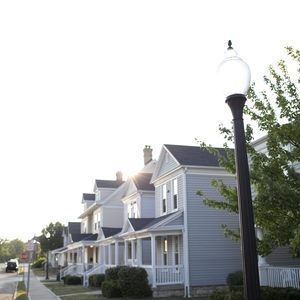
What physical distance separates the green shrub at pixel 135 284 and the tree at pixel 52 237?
66.3 m

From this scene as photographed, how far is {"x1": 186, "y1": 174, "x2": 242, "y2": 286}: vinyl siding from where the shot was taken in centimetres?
2133

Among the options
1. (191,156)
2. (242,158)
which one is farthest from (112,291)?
(242,158)

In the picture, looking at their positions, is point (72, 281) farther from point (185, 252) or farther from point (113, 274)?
point (185, 252)

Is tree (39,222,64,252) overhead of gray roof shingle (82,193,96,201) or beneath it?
beneath

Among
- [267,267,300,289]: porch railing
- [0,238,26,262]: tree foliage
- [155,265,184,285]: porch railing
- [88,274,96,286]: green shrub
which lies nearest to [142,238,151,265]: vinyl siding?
[88,274,96,286]: green shrub

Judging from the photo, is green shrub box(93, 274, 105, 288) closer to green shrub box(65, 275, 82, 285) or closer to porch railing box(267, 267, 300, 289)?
green shrub box(65, 275, 82, 285)

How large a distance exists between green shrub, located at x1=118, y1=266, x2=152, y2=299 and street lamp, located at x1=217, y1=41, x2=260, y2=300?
57.4 ft

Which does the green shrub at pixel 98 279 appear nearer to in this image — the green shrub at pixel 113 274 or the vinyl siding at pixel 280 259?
the green shrub at pixel 113 274

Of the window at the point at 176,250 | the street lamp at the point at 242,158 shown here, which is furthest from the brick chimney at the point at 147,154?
the street lamp at the point at 242,158

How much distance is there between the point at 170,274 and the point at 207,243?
256 centimetres

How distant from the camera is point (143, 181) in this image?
30.4 metres

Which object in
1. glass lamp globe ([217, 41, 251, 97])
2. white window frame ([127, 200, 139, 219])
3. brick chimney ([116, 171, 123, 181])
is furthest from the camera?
brick chimney ([116, 171, 123, 181])

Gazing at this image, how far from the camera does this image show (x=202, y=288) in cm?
2102

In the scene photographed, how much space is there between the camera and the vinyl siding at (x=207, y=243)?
21328 millimetres
